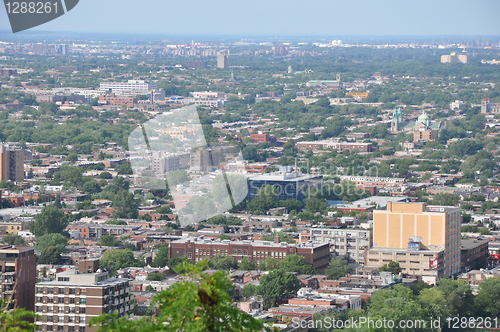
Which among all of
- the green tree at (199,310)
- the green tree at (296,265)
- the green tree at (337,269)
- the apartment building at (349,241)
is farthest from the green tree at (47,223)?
the green tree at (199,310)

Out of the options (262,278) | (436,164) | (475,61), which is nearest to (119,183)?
(436,164)

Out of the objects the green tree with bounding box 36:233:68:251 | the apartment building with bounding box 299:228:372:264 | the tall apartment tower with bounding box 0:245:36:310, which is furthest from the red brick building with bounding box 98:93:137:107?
the tall apartment tower with bounding box 0:245:36:310

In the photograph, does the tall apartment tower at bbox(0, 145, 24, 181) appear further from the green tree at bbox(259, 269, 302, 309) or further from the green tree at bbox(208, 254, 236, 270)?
the green tree at bbox(259, 269, 302, 309)

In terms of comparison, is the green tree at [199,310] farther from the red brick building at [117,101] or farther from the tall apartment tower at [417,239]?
the red brick building at [117,101]

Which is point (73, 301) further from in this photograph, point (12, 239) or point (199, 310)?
point (12, 239)

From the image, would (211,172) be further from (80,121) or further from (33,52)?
(33,52)

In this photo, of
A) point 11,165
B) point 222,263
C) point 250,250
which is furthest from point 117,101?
point 222,263
